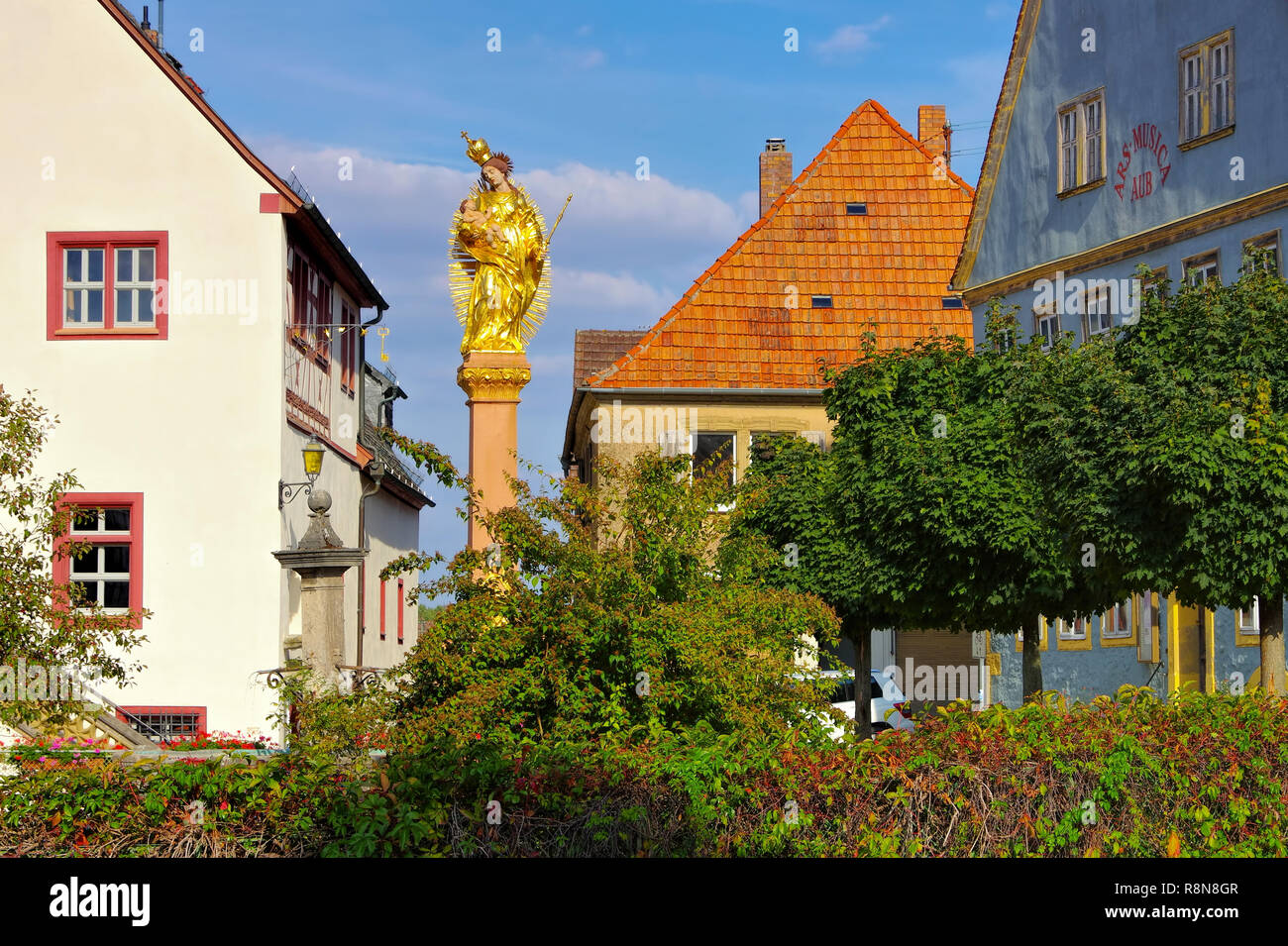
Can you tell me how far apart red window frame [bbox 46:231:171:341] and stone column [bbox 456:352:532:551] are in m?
7.00

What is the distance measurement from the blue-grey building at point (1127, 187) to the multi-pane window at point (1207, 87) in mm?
26

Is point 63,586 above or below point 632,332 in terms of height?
below

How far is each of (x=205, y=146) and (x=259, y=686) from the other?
23.2 feet

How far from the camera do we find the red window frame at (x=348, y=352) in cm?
2841

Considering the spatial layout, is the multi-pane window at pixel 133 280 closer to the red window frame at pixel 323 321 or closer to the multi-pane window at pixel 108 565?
the multi-pane window at pixel 108 565

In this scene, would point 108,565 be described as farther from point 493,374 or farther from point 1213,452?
point 1213,452

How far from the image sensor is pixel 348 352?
29.2 metres

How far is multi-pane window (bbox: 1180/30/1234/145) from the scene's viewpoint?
2461 centimetres

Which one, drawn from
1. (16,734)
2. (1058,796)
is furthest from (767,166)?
(1058,796)

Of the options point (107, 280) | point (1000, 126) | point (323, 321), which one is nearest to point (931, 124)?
point (1000, 126)

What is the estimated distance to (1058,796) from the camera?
9.80 meters

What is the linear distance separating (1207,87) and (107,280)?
52.1ft

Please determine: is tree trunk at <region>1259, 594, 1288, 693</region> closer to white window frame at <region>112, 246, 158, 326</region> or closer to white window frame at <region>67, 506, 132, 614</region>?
white window frame at <region>67, 506, 132, 614</region>
